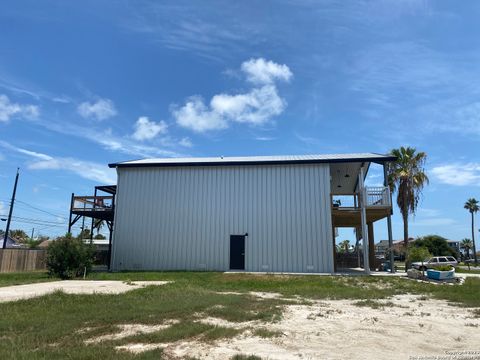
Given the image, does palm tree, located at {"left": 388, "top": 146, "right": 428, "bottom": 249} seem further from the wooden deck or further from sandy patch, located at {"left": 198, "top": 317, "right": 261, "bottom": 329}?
sandy patch, located at {"left": 198, "top": 317, "right": 261, "bottom": 329}

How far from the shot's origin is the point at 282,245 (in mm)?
21297

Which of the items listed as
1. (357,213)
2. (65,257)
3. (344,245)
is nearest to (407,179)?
(357,213)

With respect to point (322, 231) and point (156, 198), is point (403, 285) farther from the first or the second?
point (156, 198)

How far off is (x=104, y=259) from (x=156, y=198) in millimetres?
13431

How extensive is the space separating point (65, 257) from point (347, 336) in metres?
14.9

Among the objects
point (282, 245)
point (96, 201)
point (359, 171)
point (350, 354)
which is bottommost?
point (350, 354)

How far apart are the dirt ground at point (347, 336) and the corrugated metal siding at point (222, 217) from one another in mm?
11771

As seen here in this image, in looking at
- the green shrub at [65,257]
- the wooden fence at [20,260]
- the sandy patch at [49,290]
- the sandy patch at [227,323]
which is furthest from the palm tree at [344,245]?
the sandy patch at [227,323]

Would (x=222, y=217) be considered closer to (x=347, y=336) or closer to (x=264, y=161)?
(x=264, y=161)

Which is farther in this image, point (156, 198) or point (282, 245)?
point (156, 198)

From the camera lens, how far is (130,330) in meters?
6.50

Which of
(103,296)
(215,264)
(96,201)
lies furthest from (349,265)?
(103,296)

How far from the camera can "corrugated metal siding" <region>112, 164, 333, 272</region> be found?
69.7 feet

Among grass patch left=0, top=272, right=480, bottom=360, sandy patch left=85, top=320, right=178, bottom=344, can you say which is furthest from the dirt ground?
grass patch left=0, top=272, right=480, bottom=360
